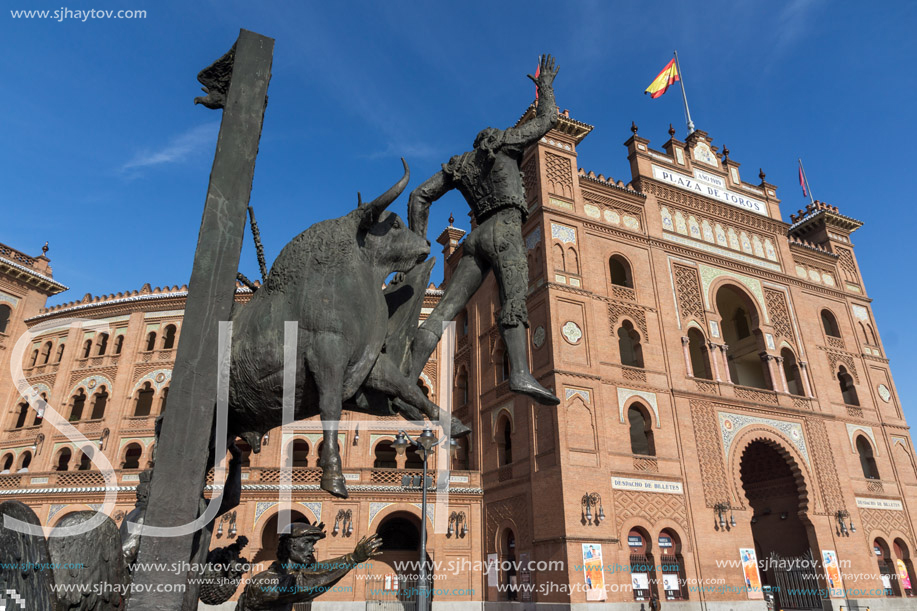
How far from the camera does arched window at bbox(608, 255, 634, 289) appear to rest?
70.4 ft

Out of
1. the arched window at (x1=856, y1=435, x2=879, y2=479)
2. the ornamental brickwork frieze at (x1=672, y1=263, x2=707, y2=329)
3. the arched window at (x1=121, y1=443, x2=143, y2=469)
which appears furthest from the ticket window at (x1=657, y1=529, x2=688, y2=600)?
the arched window at (x1=121, y1=443, x2=143, y2=469)

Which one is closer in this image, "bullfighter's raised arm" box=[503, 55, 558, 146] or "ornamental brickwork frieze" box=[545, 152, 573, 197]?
"bullfighter's raised arm" box=[503, 55, 558, 146]

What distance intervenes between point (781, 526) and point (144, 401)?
25070mm

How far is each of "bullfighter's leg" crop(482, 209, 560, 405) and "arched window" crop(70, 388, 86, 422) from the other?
28195mm

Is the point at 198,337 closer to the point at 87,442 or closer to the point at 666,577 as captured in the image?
the point at 666,577

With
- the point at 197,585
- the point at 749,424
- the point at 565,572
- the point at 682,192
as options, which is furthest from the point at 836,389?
the point at 197,585

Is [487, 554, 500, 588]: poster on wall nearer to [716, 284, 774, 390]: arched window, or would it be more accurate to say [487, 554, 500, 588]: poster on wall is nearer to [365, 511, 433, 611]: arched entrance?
[365, 511, 433, 611]: arched entrance

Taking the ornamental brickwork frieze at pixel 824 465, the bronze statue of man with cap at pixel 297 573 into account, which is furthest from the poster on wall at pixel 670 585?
the bronze statue of man with cap at pixel 297 573

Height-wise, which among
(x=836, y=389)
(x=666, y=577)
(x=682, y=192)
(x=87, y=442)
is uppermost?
(x=682, y=192)

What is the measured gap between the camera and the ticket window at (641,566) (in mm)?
16641

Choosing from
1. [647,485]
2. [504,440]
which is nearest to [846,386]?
[647,485]

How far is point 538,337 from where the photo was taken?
19438 mm

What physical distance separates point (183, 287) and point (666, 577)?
72.5ft

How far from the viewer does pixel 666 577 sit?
17.2 metres
